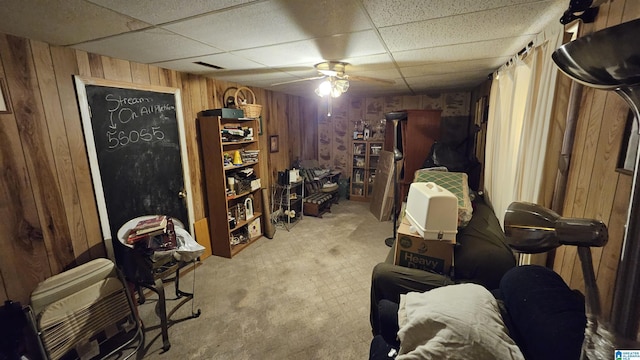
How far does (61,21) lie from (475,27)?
225cm

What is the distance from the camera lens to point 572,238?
0.62 m

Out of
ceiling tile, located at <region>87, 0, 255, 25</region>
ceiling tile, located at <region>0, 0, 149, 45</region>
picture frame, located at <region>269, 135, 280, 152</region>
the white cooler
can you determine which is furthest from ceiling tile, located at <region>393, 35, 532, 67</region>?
picture frame, located at <region>269, 135, 280, 152</region>

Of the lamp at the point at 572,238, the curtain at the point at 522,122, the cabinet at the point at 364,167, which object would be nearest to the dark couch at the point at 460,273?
the curtain at the point at 522,122

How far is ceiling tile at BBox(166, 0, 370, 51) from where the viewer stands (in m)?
1.19

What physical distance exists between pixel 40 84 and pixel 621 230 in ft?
10.2

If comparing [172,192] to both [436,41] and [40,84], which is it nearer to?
[40,84]

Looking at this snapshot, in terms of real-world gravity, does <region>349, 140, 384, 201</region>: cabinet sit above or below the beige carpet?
above

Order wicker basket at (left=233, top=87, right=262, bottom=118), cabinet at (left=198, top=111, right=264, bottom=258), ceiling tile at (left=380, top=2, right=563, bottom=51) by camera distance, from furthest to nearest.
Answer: wicker basket at (left=233, top=87, right=262, bottom=118)
cabinet at (left=198, top=111, right=264, bottom=258)
ceiling tile at (left=380, top=2, right=563, bottom=51)

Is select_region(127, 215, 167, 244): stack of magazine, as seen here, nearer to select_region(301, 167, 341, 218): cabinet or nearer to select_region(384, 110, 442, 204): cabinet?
select_region(301, 167, 341, 218): cabinet

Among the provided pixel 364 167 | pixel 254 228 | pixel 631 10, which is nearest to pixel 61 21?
pixel 631 10

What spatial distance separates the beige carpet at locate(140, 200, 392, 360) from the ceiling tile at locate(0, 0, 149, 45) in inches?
83.8

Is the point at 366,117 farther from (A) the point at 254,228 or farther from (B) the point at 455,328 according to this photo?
(B) the point at 455,328

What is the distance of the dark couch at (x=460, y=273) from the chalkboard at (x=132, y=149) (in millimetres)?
2200

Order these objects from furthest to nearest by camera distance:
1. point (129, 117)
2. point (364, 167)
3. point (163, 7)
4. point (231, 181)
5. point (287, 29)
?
point (364, 167)
point (231, 181)
point (129, 117)
point (287, 29)
point (163, 7)
